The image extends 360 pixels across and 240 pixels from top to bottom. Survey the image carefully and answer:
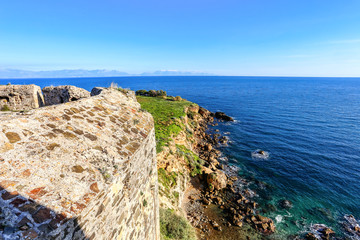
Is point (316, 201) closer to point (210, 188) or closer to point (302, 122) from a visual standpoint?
point (210, 188)

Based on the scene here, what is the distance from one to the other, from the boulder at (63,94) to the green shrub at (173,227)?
1008 centimetres

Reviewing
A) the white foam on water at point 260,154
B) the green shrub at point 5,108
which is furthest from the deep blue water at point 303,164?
the green shrub at point 5,108

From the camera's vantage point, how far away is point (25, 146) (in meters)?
3.34

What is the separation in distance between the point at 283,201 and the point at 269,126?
2410cm

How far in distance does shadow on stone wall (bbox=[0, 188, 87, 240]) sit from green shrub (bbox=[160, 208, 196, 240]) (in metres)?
10.4

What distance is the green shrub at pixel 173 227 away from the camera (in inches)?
463

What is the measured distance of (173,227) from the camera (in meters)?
12.1

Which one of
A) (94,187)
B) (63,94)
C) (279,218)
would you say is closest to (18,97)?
(63,94)

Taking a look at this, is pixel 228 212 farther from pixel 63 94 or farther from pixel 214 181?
pixel 63 94

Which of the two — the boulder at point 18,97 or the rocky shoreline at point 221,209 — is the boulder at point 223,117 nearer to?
the rocky shoreline at point 221,209

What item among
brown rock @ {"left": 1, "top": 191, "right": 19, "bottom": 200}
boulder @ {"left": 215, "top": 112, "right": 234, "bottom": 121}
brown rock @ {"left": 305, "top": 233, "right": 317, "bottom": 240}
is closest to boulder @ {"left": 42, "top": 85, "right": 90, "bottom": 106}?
brown rock @ {"left": 1, "top": 191, "right": 19, "bottom": 200}

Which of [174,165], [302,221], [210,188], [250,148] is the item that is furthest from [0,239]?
[250,148]

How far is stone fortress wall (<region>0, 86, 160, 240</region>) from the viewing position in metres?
2.65

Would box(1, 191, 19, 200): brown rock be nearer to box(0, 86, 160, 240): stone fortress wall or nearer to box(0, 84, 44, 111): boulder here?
box(0, 86, 160, 240): stone fortress wall
